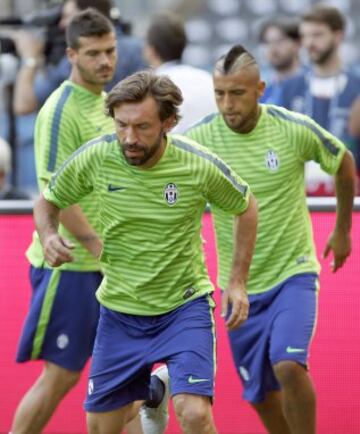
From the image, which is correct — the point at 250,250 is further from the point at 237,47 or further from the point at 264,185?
the point at 237,47

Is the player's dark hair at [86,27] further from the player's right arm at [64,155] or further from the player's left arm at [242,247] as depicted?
the player's left arm at [242,247]

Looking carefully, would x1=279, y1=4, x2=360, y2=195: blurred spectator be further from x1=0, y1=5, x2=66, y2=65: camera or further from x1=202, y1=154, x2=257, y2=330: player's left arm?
x1=202, y1=154, x2=257, y2=330: player's left arm

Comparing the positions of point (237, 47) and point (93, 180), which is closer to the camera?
point (93, 180)

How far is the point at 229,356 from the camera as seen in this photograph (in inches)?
320

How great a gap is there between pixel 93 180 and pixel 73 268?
1.26 m

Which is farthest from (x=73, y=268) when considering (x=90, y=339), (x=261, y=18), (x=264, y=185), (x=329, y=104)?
(x=261, y=18)

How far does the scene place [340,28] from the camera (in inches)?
413

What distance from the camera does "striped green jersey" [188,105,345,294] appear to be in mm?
7305

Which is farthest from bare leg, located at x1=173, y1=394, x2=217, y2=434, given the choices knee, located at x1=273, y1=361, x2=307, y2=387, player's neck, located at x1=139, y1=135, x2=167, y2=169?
player's neck, located at x1=139, y1=135, x2=167, y2=169

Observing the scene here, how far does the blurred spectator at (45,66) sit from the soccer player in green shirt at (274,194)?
8.07 feet

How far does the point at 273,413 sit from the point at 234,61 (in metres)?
1.84

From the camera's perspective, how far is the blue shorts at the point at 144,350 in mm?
6305

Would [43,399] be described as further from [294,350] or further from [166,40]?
[166,40]

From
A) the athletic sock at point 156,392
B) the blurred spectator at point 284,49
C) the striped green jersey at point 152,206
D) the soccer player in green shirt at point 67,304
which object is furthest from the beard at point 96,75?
the blurred spectator at point 284,49
